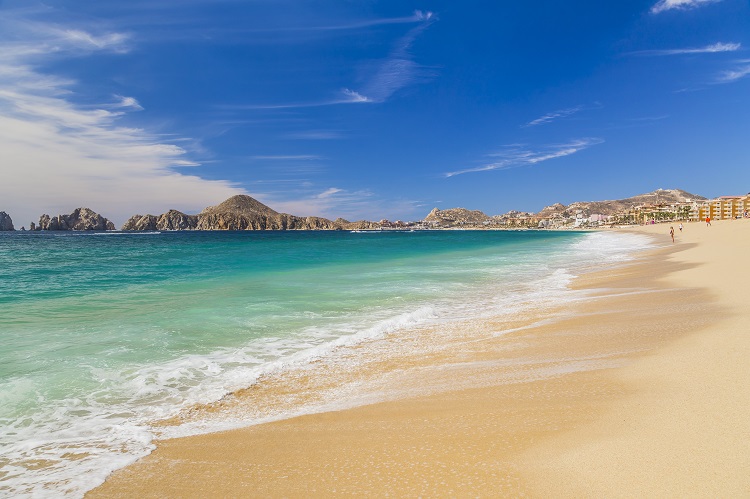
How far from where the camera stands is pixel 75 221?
594 feet

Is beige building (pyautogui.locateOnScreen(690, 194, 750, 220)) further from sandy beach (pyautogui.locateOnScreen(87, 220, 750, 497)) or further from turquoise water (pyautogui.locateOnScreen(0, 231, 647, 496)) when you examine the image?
sandy beach (pyautogui.locateOnScreen(87, 220, 750, 497))

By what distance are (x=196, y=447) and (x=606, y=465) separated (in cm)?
375

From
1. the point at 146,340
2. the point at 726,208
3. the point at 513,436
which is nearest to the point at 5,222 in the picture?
the point at 146,340

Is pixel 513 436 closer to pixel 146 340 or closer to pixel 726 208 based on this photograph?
pixel 146 340

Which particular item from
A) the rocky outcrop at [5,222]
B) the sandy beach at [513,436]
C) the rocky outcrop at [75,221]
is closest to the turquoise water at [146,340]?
the sandy beach at [513,436]

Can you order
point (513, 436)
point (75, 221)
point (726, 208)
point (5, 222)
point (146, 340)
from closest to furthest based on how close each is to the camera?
point (513, 436)
point (146, 340)
point (726, 208)
point (5, 222)
point (75, 221)

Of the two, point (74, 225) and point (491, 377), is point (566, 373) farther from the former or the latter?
point (74, 225)

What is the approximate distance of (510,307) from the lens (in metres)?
10.9

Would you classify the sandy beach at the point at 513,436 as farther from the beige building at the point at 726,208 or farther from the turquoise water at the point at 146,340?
the beige building at the point at 726,208

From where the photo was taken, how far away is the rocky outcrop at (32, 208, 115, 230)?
17738cm

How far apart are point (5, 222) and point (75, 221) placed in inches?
1000

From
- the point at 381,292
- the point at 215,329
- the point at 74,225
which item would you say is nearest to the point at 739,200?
the point at 381,292

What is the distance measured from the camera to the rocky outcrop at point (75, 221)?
177375mm

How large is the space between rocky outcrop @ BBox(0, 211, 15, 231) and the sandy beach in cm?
22932
